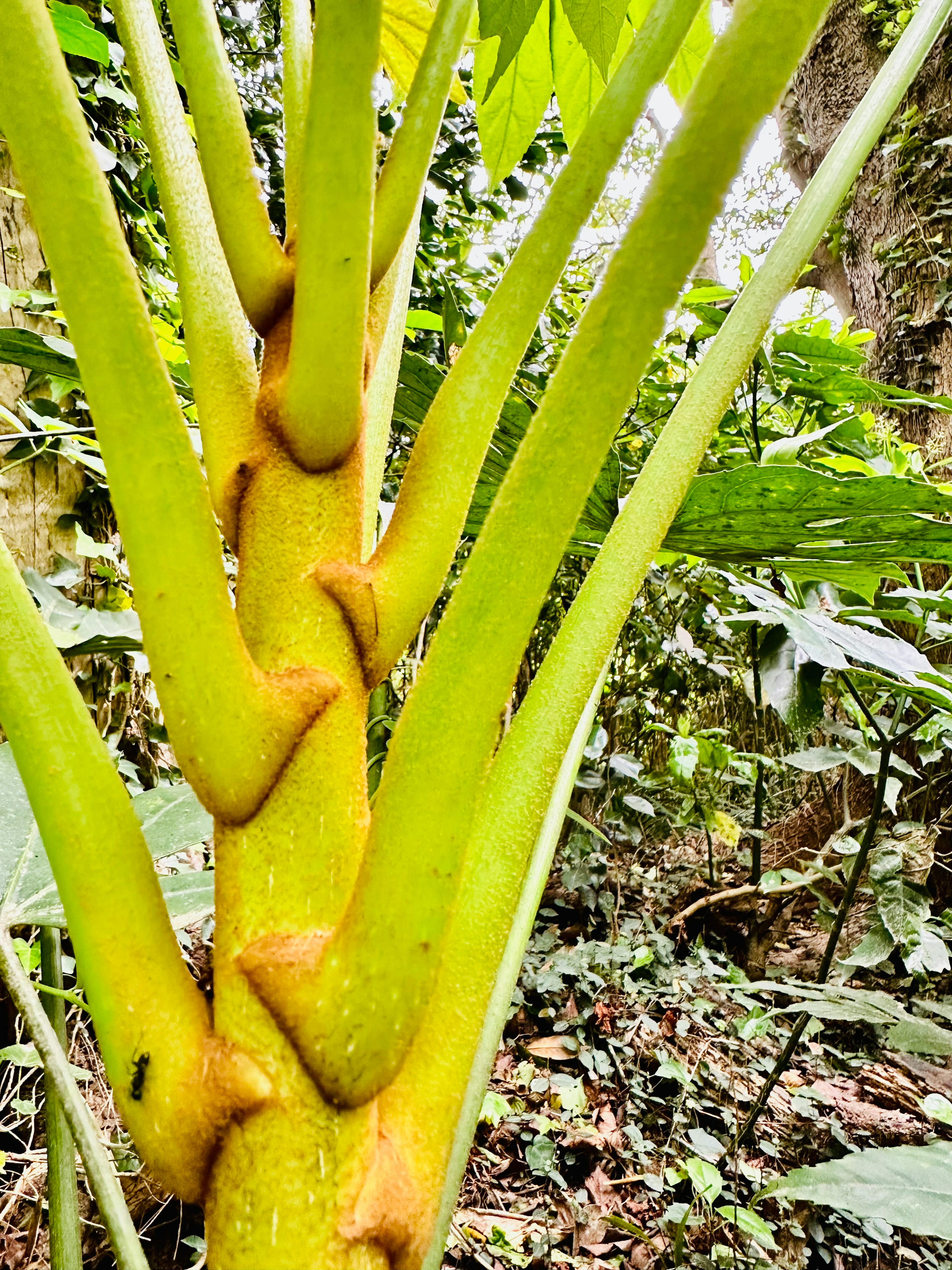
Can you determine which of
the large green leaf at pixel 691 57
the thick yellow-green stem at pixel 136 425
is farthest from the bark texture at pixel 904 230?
the thick yellow-green stem at pixel 136 425

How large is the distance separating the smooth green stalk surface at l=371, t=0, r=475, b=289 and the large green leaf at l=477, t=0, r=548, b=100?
0.11 ft

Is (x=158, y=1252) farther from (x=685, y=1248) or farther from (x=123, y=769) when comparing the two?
(x=685, y=1248)

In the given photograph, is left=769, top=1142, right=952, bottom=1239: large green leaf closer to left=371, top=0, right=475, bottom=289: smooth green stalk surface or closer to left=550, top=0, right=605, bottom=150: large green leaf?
left=371, top=0, right=475, bottom=289: smooth green stalk surface

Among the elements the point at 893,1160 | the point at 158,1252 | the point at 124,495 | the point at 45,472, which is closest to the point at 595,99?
the point at 124,495

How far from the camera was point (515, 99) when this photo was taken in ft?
1.94

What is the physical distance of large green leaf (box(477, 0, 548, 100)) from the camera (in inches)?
14.9

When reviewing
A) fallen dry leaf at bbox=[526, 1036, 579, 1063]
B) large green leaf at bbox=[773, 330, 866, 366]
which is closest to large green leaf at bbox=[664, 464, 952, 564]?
large green leaf at bbox=[773, 330, 866, 366]

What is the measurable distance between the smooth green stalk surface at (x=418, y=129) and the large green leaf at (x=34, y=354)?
0.36 metres

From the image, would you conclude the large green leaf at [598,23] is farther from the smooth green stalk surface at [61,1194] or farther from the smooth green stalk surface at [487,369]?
the smooth green stalk surface at [61,1194]

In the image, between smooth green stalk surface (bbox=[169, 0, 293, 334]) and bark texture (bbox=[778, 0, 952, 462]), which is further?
bark texture (bbox=[778, 0, 952, 462])

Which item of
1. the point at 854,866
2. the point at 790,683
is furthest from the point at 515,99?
the point at 854,866

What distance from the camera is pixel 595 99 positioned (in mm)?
605

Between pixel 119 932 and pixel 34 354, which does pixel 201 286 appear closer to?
pixel 119 932

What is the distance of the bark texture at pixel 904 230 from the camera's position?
2.62 metres
